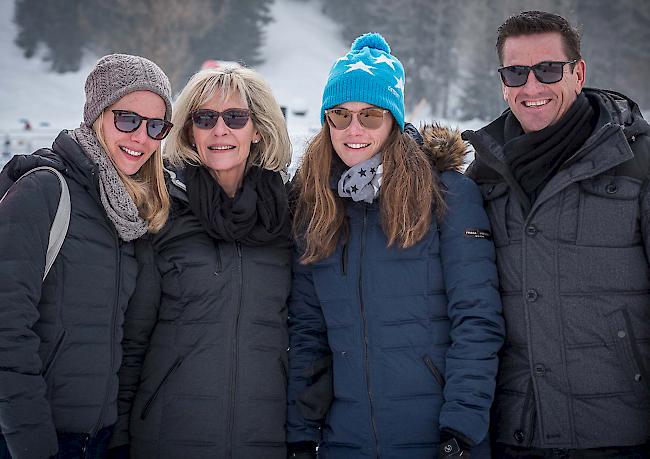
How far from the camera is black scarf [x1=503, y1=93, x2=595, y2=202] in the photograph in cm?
295

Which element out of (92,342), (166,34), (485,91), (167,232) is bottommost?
(92,342)

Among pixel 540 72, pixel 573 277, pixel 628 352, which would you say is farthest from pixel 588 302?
pixel 540 72

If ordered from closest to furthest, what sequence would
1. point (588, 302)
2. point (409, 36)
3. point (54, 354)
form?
point (54, 354)
point (588, 302)
point (409, 36)

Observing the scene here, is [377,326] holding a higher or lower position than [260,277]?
lower

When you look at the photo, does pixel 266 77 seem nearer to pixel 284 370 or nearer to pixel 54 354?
pixel 284 370

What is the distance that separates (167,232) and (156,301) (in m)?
0.35

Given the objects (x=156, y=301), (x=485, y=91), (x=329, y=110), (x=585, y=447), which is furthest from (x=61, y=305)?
(x=485, y=91)

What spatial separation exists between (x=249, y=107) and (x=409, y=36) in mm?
46203

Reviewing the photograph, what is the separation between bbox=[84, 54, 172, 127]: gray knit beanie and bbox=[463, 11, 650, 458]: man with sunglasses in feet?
5.83

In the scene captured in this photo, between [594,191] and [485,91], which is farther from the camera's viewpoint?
[485,91]

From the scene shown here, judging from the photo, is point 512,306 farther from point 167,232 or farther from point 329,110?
point 167,232

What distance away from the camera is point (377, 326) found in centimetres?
293

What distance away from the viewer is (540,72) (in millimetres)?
3061

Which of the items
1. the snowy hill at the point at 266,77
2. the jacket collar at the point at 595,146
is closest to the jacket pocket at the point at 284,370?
the jacket collar at the point at 595,146
